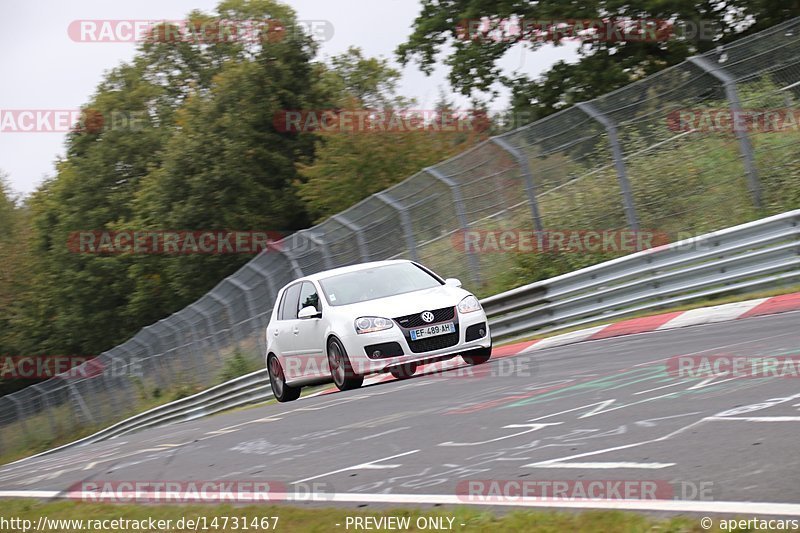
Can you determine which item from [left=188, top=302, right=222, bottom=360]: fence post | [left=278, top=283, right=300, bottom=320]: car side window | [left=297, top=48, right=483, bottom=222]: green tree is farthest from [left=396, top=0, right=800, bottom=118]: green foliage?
[left=278, top=283, right=300, bottom=320]: car side window

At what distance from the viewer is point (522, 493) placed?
6.12 meters

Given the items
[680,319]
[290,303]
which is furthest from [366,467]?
[290,303]

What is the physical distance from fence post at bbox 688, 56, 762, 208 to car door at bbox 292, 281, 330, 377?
5734mm

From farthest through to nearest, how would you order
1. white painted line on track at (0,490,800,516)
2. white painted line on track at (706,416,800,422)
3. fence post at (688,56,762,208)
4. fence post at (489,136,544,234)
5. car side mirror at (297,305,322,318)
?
fence post at (489,136,544,234) → fence post at (688,56,762,208) → car side mirror at (297,305,322,318) → white painted line on track at (706,416,800,422) → white painted line on track at (0,490,800,516)

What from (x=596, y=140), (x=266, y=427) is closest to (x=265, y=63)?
(x=596, y=140)

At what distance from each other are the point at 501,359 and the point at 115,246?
156ft

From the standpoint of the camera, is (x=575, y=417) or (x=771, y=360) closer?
(x=575, y=417)

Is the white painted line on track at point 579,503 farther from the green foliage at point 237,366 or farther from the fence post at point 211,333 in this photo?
the fence post at point 211,333

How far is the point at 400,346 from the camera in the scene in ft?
45.1

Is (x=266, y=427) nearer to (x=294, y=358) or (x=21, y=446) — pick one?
(x=294, y=358)

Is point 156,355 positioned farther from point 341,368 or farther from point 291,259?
point 341,368

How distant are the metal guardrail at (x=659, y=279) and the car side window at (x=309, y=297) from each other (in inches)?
141

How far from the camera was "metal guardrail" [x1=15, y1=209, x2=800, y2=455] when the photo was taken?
1436 cm

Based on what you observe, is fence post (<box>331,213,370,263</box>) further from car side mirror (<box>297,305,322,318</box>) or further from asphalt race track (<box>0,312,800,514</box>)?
asphalt race track (<box>0,312,800,514</box>)
